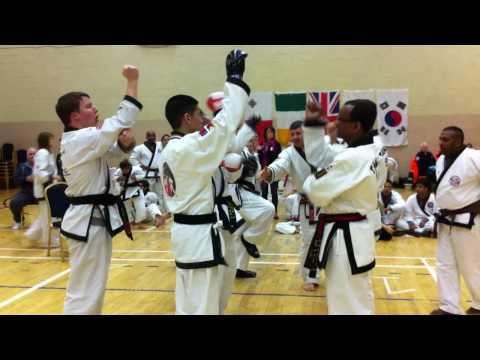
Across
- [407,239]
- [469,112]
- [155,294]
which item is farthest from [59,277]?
[469,112]

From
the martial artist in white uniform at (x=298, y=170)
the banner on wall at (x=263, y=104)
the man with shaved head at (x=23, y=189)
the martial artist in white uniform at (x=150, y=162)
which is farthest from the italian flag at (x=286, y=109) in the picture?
the martial artist in white uniform at (x=298, y=170)

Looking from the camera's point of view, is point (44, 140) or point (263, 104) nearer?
point (44, 140)

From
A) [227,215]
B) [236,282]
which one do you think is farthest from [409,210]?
[227,215]

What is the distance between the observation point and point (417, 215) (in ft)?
30.6

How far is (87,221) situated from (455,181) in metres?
3.52

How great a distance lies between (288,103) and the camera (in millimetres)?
15773

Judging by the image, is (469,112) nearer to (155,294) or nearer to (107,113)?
(107,113)

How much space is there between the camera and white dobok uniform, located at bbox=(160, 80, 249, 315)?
3.03m

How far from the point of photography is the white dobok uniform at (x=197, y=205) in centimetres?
303

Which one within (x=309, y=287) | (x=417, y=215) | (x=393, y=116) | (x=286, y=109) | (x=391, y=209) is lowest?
(x=309, y=287)

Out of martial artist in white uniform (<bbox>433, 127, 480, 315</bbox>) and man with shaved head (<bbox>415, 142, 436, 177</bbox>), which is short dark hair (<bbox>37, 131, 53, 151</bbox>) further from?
man with shaved head (<bbox>415, 142, 436, 177</bbox>)

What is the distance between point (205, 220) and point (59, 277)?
4127 mm

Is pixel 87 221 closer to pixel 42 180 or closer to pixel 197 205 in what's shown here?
pixel 197 205

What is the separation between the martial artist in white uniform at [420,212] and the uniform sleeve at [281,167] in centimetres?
483
